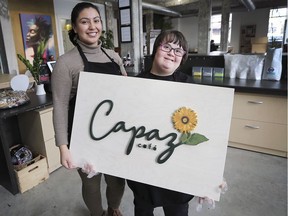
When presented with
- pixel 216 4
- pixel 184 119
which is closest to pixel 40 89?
pixel 184 119

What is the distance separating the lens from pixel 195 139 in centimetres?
81

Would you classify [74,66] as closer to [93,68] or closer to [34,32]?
[93,68]

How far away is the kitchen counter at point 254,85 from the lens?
201 centimetres

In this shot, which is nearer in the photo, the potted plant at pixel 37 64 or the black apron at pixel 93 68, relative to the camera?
the black apron at pixel 93 68

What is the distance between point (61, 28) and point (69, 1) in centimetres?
86

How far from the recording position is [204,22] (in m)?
7.85

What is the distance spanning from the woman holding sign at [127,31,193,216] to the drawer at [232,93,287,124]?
1427mm

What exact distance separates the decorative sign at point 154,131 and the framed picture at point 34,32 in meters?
4.89

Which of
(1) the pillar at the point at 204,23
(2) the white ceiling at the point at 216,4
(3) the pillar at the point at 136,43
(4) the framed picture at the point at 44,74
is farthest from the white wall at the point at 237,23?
(4) the framed picture at the point at 44,74

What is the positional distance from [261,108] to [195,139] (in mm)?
1673

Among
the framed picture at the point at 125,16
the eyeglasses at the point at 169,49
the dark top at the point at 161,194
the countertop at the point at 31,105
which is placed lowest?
the dark top at the point at 161,194

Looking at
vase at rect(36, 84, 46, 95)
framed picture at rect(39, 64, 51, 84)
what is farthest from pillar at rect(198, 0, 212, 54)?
vase at rect(36, 84, 46, 95)

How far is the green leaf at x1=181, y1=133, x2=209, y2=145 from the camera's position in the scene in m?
0.80

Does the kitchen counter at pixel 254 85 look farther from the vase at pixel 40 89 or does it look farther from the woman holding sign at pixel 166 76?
the vase at pixel 40 89
